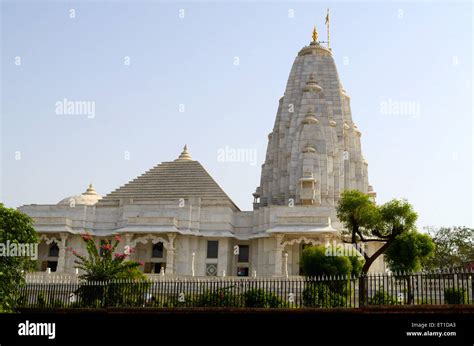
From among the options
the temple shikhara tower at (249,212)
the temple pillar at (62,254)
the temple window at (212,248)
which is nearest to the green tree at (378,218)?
the temple shikhara tower at (249,212)

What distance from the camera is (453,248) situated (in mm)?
58000

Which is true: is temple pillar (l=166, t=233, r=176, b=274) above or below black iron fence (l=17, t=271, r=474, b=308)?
A: above

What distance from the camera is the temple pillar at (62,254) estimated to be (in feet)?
163

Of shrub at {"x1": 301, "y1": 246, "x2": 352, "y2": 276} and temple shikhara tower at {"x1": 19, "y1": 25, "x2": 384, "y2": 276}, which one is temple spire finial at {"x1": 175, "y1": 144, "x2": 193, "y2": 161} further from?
shrub at {"x1": 301, "y1": 246, "x2": 352, "y2": 276}

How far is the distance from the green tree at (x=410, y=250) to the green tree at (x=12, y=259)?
1970 centimetres

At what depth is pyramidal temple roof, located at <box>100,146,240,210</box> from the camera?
5609cm

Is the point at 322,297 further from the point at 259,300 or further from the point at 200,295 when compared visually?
the point at 200,295

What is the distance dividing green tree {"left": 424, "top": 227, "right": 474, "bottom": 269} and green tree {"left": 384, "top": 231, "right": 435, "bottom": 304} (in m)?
24.3

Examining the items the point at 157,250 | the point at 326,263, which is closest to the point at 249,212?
the point at 157,250

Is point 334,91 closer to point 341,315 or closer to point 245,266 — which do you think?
point 245,266

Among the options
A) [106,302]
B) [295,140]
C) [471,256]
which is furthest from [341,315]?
[471,256]

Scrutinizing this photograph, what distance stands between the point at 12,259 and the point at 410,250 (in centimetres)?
2111

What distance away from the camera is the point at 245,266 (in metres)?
52.2

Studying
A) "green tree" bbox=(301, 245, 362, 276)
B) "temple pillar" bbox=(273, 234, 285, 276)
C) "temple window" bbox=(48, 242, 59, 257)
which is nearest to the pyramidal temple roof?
"temple window" bbox=(48, 242, 59, 257)
